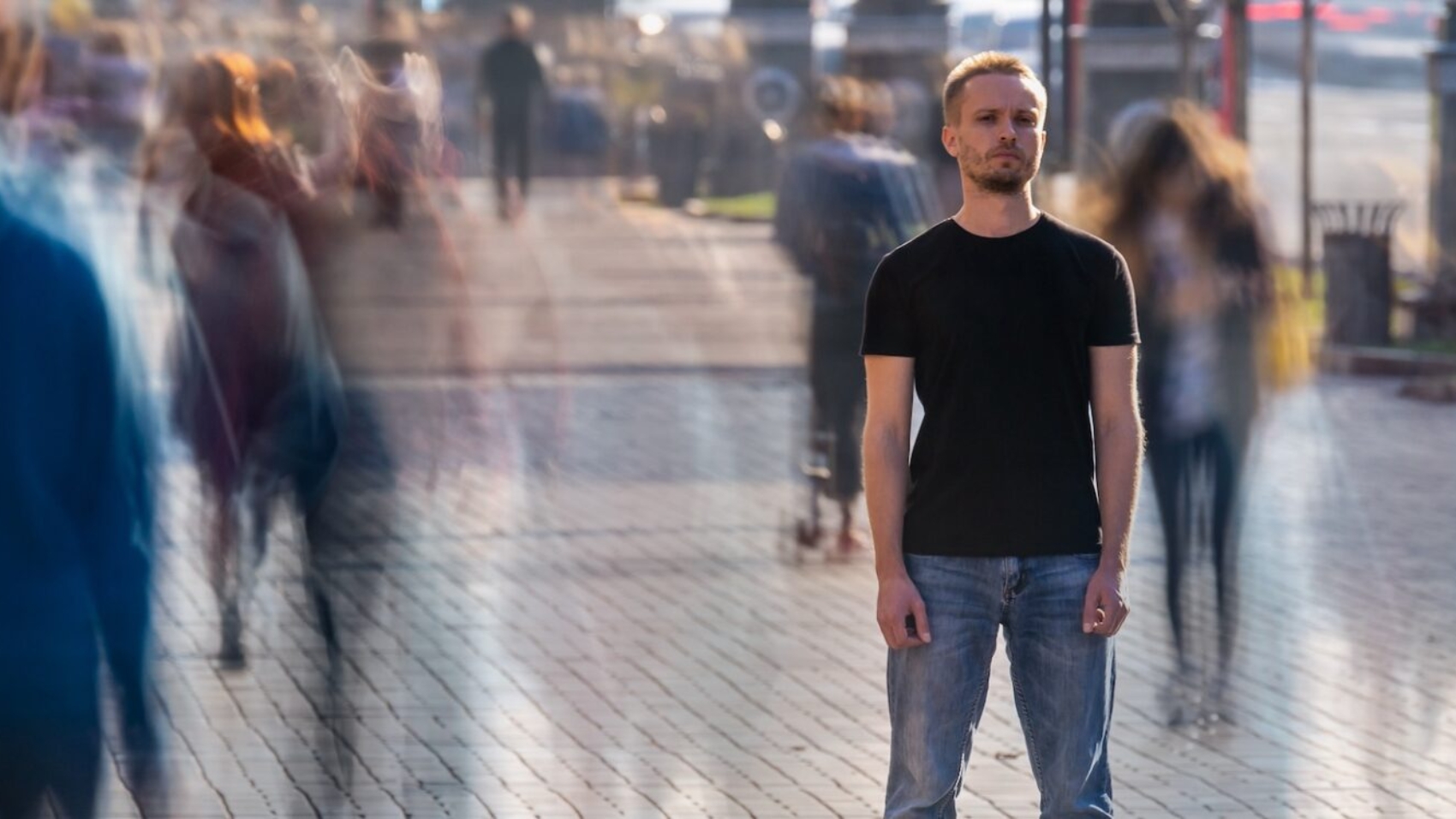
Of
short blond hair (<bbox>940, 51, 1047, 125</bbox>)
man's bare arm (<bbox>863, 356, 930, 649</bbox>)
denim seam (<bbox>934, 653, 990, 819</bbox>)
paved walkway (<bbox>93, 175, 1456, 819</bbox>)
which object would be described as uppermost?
short blond hair (<bbox>940, 51, 1047, 125</bbox>)

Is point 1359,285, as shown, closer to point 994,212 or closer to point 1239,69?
point 1239,69

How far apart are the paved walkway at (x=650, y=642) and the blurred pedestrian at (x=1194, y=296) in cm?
67

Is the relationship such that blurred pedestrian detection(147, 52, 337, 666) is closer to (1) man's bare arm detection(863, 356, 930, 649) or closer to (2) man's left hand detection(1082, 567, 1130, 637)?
(1) man's bare arm detection(863, 356, 930, 649)

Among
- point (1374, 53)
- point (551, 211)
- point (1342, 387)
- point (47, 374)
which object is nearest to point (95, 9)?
point (551, 211)

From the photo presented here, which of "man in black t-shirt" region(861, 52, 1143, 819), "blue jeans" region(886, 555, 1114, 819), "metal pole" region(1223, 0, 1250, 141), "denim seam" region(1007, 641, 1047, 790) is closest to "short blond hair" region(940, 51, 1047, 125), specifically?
"man in black t-shirt" region(861, 52, 1143, 819)

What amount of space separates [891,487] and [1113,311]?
47cm

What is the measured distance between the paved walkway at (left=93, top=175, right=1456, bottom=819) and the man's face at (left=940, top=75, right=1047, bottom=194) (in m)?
2.27

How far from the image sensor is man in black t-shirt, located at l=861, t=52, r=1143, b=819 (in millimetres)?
4176

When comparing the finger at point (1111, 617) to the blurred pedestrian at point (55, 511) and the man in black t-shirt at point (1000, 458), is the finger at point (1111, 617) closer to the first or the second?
the man in black t-shirt at point (1000, 458)

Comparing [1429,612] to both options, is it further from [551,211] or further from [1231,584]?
[551,211]

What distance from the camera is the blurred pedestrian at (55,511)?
4020mm

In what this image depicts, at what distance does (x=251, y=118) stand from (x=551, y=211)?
2163 cm

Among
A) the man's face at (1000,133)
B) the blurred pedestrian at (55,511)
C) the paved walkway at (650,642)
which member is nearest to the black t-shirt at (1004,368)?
the man's face at (1000,133)

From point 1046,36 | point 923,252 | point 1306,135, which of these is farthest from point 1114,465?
point 1306,135
